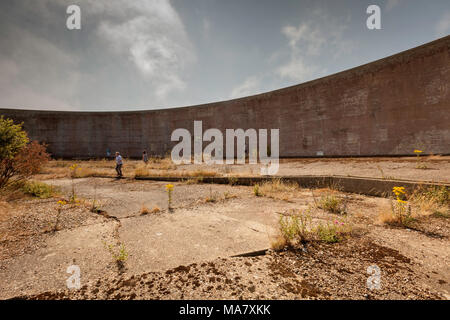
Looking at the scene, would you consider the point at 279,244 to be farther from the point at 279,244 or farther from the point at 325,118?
the point at 325,118

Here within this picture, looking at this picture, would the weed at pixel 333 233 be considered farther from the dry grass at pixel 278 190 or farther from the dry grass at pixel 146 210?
the dry grass at pixel 146 210

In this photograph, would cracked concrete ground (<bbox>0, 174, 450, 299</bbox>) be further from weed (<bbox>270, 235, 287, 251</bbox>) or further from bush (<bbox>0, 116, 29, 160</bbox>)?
bush (<bbox>0, 116, 29, 160</bbox>)

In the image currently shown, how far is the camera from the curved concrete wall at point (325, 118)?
9406 mm

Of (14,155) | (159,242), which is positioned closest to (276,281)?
(159,242)

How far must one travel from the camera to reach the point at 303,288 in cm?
137

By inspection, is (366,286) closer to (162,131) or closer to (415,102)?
(415,102)

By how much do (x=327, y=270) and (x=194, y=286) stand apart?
1139mm

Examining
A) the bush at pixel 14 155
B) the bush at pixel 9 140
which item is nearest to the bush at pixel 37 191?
the bush at pixel 14 155

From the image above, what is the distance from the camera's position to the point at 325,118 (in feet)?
43.2

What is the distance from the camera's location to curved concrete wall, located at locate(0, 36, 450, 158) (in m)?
9.41

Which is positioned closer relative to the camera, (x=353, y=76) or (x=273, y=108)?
(x=353, y=76)

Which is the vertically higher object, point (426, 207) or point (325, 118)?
point (325, 118)
